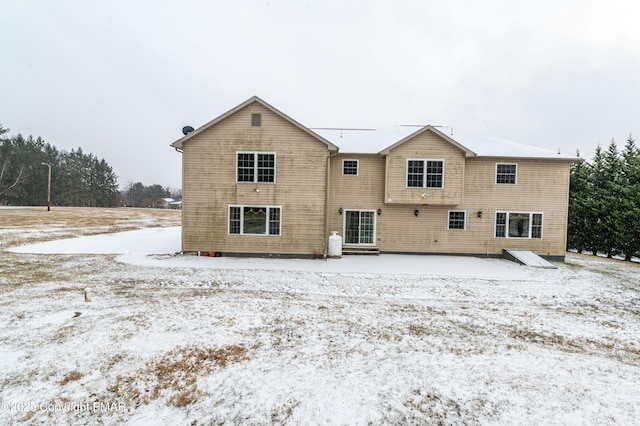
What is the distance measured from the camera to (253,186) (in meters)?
13.0

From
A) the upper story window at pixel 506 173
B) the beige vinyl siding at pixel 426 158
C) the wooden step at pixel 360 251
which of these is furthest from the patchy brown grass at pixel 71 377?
the upper story window at pixel 506 173

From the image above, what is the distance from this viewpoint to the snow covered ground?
130 inches

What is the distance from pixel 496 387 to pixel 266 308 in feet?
15.2

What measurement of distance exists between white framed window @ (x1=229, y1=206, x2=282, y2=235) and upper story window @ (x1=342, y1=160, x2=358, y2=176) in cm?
409

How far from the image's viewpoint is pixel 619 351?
197 inches

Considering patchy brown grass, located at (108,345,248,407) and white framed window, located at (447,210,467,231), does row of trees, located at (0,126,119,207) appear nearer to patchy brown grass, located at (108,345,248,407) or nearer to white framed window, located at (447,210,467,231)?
patchy brown grass, located at (108,345,248,407)

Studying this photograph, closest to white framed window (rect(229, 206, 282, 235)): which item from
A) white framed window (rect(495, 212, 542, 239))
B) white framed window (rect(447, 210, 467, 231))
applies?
white framed window (rect(447, 210, 467, 231))

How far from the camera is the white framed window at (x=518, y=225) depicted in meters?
14.2

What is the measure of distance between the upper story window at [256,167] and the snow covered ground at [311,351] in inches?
210

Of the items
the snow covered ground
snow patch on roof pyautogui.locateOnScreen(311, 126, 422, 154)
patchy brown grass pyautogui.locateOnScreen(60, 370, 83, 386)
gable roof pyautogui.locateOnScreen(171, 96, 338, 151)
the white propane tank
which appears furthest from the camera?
snow patch on roof pyautogui.locateOnScreen(311, 126, 422, 154)

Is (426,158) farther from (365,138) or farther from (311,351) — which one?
(311,351)

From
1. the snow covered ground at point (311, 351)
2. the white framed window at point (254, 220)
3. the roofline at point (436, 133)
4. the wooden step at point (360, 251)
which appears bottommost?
the snow covered ground at point (311, 351)

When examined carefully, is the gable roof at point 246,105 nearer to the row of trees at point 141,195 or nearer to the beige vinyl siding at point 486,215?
the beige vinyl siding at point 486,215

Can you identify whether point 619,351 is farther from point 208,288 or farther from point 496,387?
point 208,288
